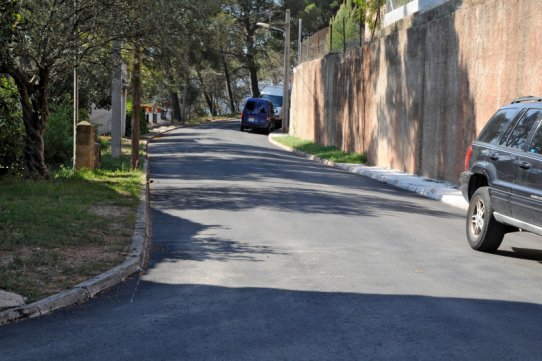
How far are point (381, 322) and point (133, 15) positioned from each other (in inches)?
387

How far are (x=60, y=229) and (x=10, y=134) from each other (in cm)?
701

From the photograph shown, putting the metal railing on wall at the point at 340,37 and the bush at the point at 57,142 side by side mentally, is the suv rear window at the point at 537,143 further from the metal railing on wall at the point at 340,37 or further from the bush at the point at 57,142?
the metal railing on wall at the point at 340,37

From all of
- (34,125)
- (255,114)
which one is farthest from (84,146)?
(255,114)

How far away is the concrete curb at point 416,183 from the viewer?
621 inches

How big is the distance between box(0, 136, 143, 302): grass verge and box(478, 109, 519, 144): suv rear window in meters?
4.65

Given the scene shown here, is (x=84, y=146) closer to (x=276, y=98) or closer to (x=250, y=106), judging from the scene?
(x=250, y=106)

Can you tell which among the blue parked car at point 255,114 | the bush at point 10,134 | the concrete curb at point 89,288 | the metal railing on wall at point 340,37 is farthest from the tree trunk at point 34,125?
the blue parked car at point 255,114

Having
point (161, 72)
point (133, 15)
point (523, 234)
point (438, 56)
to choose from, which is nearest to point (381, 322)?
point (523, 234)

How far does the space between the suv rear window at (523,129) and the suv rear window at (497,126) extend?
22 centimetres

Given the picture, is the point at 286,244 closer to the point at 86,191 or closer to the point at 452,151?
the point at 86,191

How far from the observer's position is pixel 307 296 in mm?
7023

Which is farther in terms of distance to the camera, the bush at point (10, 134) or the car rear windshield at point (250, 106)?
the car rear windshield at point (250, 106)

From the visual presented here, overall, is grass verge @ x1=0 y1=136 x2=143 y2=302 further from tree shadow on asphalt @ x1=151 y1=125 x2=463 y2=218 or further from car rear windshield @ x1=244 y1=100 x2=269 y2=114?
car rear windshield @ x1=244 y1=100 x2=269 y2=114

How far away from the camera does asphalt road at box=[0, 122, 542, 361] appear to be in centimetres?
546
